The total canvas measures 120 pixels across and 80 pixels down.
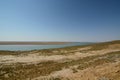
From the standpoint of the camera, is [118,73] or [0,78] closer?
[118,73]

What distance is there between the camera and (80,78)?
1148 cm

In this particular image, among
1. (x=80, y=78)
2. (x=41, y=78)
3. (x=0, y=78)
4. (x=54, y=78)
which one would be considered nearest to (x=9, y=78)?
(x=0, y=78)

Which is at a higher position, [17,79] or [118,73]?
[118,73]

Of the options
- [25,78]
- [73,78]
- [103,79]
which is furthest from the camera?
[25,78]

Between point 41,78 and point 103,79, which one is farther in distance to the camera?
point 41,78

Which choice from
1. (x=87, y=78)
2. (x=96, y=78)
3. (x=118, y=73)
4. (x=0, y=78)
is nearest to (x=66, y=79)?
(x=87, y=78)

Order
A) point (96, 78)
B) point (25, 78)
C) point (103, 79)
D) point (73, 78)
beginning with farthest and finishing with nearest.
A: point (25, 78)
point (73, 78)
point (96, 78)
point (103, 79)

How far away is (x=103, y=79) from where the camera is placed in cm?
1034

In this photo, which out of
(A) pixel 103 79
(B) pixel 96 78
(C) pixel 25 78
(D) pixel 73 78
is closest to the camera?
(A) pixel 103 79

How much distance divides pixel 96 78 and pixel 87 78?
74cm

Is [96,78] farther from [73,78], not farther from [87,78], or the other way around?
[73,78]

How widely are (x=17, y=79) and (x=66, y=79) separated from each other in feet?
15.3

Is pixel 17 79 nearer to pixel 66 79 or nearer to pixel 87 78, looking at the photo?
pixel 66 79

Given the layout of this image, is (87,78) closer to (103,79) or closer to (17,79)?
(103,79)
